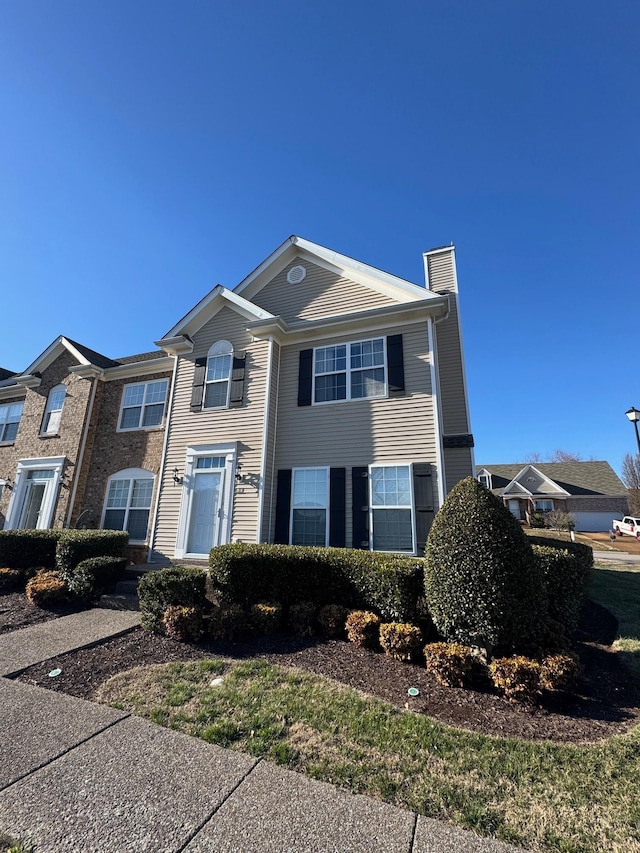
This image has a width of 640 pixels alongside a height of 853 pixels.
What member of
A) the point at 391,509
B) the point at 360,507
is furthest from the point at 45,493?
the point at 391,509

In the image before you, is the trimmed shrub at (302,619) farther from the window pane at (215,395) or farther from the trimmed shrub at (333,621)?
the window pane at (215,395)

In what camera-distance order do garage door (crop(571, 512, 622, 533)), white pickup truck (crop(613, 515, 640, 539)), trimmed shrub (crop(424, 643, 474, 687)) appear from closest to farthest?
1. trimmed shrub (crop(424, 643, 474, 687))
2. white pickup truck (crop(613, 515, 640, 539))
3. garage door (crop(571, 512, 622, 533))

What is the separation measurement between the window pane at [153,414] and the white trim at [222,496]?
2385mm

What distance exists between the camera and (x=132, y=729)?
11.4ft

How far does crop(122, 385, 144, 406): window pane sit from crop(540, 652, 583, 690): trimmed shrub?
42.3ft

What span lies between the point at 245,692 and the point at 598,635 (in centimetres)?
565

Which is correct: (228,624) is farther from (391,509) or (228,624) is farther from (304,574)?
(391,509)

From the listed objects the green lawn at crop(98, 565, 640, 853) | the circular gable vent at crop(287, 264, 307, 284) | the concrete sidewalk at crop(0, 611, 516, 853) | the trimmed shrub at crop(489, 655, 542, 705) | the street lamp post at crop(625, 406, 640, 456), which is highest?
the circular gable vent at crop(287, 264, 307, 284)

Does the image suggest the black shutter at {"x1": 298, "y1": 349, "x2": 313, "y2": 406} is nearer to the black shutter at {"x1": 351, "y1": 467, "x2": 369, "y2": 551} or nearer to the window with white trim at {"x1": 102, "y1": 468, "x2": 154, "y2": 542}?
the black shutter at {"x1": 351, "y1": 467, "x2": 369, "y2": 551}

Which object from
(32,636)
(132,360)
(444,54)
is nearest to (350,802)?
(32,636)

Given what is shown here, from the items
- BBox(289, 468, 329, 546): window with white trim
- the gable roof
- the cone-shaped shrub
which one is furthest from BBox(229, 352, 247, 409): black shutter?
the gable roof

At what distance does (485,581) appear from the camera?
15.6 ft

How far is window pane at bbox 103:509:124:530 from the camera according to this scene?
469 inches

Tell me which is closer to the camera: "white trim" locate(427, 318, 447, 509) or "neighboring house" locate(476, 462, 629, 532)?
"white trim" locate(427, 318, 447, 509)
